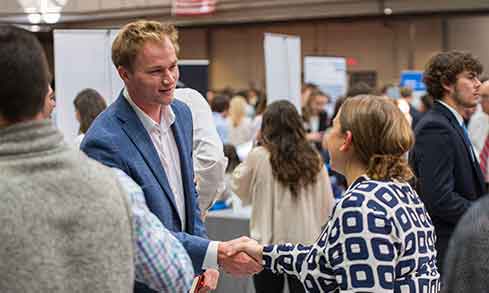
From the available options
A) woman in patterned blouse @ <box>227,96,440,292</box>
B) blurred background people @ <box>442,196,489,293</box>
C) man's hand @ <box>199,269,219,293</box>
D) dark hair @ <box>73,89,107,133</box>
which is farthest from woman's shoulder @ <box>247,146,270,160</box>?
blurred background people @ <box>442,196,489,293</box>

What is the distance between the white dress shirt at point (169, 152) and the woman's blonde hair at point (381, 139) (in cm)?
62

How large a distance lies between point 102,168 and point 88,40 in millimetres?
5044

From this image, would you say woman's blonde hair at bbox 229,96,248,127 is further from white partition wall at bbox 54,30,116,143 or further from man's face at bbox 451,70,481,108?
man's face at bbox 451,70,481,108

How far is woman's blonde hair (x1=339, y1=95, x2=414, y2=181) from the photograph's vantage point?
100 inches

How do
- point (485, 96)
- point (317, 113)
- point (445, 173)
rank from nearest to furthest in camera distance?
point (445, 173)
point (485, 96)
point (317, 113)

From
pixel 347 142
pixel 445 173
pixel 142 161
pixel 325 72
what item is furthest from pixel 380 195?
pixel 325 72

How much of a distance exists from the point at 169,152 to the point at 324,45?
→ 20313 millimetres

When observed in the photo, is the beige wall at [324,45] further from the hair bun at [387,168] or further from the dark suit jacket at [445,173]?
the hair bun at [387,168]

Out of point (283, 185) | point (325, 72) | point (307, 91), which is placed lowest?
point (283, 185)

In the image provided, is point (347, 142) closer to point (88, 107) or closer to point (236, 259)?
point (236, 259)

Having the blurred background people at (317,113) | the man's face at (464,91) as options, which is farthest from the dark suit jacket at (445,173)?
the blurred background people at (317,113)

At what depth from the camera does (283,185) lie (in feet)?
17.1

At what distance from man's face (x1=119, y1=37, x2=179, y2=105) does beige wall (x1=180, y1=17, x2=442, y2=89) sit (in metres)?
17.5

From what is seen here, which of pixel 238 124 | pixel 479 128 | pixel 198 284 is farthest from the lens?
pixel 238 124
